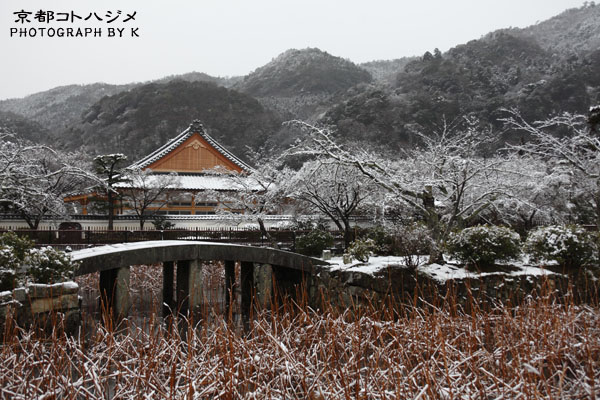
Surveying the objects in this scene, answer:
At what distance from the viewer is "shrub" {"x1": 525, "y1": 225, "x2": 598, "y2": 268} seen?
10.8 m

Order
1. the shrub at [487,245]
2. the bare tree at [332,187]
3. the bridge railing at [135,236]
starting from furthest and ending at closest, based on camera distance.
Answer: the bridge railing at [135,236] → the bare tree at [332,187] → the shrub at [487,245]

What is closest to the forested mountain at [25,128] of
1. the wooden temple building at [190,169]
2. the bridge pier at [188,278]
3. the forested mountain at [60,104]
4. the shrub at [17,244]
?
the forested mountain at [60,104]

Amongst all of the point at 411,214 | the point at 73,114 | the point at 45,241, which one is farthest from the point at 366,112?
the point at 73,114

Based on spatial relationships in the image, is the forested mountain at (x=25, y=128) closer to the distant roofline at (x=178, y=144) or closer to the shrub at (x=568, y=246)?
the distant roofline at (x=178, y=144)

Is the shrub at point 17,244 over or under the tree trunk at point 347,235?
over

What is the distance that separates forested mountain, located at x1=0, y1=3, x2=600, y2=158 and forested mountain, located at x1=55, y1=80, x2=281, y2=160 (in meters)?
0.13

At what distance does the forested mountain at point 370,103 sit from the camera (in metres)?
43.5

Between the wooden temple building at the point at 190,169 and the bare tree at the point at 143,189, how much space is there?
0.31 m

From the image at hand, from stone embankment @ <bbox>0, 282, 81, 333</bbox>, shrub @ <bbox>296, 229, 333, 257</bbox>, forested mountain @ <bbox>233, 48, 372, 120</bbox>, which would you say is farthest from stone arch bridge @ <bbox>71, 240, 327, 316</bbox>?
A: forested mountain @ <bbox>233, 48, 372, 120</bbox>

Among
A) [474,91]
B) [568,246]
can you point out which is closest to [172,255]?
[568,246]

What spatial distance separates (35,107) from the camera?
216 feet

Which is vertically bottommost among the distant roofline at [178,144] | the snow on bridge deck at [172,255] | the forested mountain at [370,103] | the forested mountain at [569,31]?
the snow on bridge deck at [172,255]

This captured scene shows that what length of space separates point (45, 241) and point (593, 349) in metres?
17.4

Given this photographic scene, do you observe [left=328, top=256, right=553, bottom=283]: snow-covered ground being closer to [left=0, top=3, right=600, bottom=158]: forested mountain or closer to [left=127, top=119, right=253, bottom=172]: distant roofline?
[left=127, top=119, right=253, bottom=172]: distant roofline
